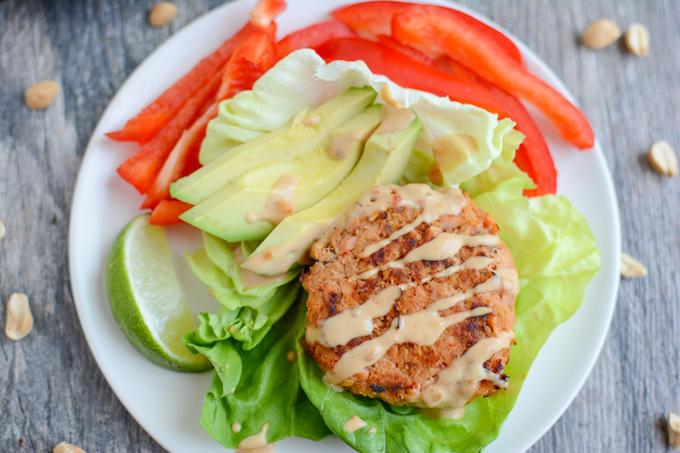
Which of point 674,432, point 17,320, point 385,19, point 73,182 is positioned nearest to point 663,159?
point 674,432

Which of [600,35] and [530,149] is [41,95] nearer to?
[530,149]

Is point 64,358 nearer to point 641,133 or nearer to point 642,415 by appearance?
point 642,415

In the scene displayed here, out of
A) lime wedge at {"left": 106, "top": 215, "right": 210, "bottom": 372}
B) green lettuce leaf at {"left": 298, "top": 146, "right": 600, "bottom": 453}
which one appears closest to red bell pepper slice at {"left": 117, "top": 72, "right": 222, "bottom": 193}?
lime wedge at {"left": 106, "top": 215, "right": 210, "bottom": 372}

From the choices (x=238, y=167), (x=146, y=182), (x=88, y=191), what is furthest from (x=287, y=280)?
(x=88, y=191)

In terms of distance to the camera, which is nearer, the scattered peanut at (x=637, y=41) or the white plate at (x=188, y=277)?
the white plate at (x=188, y=277)

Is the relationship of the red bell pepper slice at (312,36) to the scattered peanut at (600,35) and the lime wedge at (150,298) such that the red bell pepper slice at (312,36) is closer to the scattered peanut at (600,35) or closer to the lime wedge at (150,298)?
the lime wedge at (150,298)

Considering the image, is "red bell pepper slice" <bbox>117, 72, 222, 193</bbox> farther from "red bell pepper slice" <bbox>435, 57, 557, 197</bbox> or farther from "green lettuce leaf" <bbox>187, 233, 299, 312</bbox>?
"red bell pepper slice" <bbox>435, 57, 557, 197</bbox>

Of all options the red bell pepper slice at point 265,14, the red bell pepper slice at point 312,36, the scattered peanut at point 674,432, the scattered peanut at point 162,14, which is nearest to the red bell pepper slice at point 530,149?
the red bell pepper slice at point 312,36
